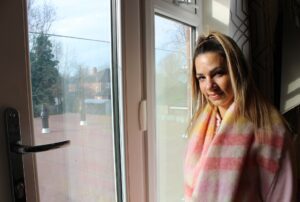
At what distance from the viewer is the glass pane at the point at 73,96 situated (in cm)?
70

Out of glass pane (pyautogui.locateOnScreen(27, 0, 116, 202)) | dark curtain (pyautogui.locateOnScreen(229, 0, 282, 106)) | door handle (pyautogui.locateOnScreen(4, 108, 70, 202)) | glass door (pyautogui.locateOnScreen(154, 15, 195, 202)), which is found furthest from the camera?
glass door (pyautogui.locateOnScreen(154, 15, 195, 202))

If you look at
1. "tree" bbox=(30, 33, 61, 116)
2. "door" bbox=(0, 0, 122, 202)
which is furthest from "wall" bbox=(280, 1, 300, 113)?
"tree" bbox=(30, 33, 61, 116)

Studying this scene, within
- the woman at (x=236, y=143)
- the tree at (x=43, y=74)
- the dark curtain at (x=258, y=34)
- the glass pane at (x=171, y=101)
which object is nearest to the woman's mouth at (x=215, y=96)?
the woman at (x=236, y=143)

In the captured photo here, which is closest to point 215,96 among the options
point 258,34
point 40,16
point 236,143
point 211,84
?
point 211,84

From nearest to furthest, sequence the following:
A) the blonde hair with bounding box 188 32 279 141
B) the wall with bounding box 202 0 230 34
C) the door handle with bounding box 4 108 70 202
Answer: the door handle with bounding box 4 108 70 202
the blonde hair with bounding box 188 32 279 141
the wall with bounding box 202 0 230 34

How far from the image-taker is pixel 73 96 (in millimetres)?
791

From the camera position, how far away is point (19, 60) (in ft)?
2.03

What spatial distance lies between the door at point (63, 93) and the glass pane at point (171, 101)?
0.30 m

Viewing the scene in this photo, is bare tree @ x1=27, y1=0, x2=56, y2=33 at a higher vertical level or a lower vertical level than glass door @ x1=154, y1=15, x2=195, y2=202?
higher

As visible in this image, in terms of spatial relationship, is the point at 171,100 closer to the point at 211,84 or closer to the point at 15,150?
the point at 211,84

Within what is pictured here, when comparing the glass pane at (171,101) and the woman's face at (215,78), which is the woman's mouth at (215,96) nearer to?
the woman's face at (215,78)

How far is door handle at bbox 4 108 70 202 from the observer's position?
0.60 meters

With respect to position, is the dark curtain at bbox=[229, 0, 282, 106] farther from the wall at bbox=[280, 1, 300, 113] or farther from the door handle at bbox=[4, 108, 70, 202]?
the door handle at bbox=[4, 108, 70, 202]

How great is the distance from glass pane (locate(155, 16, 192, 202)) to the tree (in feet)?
1.66
